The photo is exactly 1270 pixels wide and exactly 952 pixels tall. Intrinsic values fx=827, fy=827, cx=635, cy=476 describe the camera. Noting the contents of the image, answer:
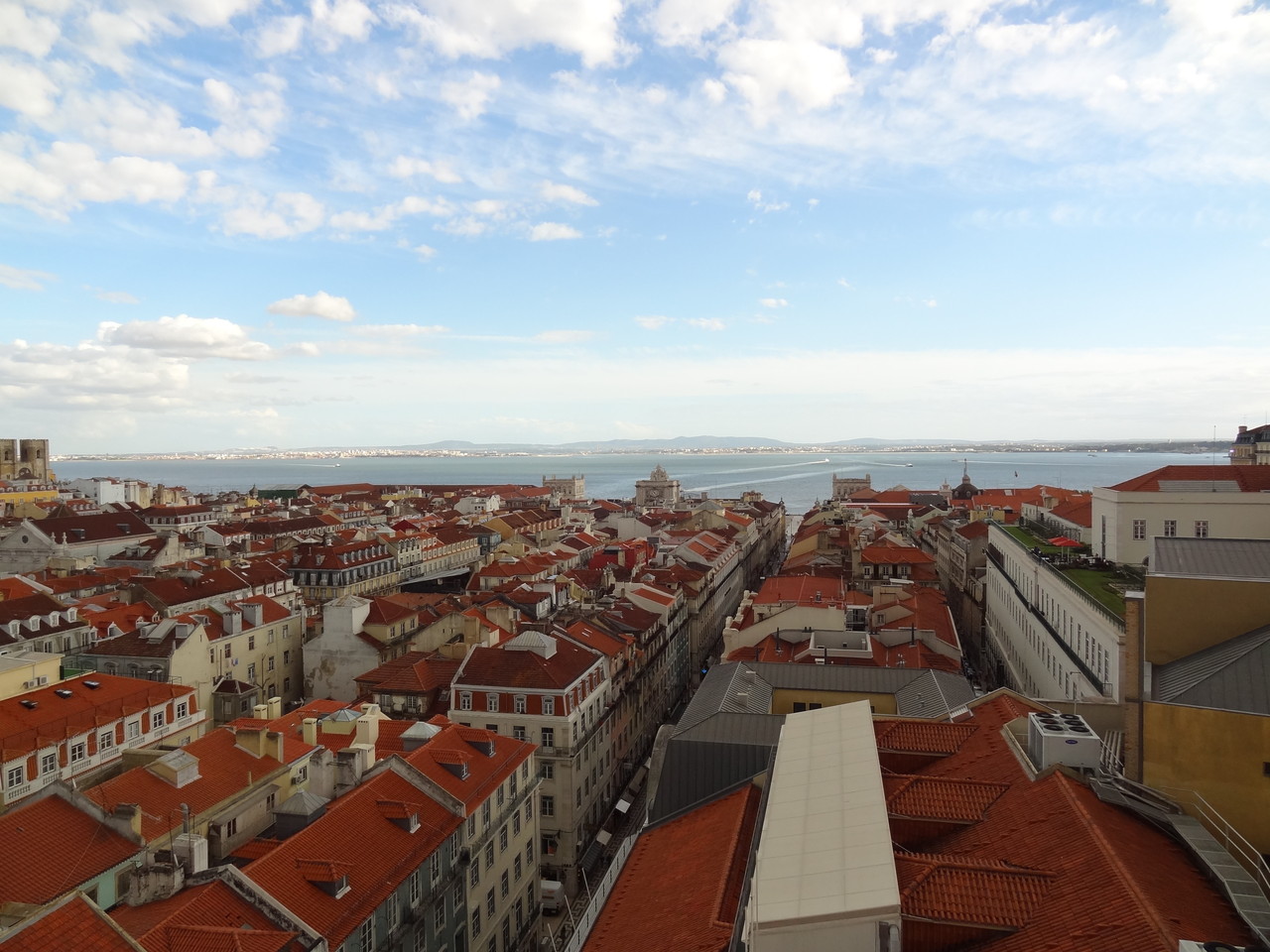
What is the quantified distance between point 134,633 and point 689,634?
33.7 m

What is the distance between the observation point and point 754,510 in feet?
402

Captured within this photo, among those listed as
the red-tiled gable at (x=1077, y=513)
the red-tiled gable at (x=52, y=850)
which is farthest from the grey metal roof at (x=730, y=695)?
the red-tiled gable at (x=1077, y=513)

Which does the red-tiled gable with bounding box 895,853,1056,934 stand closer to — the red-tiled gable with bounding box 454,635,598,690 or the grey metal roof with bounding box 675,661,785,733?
the grey metal roof with bounding box 675,661,785,733

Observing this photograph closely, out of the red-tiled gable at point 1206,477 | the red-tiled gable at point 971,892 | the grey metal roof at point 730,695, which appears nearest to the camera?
the red-tiled gable at point 971,892

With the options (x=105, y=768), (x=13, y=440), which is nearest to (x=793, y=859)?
(x=105, y=768)

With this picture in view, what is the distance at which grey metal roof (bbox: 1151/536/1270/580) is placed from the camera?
18250 mm

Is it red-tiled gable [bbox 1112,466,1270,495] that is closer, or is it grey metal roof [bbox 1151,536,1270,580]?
grey metal roof [bbox 1151,536,1270,580]

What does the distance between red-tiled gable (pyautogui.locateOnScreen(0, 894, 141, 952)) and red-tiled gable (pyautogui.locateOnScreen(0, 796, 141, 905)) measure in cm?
530

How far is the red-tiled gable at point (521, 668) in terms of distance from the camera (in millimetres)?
34844

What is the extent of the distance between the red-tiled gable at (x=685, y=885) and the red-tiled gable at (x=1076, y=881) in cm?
378

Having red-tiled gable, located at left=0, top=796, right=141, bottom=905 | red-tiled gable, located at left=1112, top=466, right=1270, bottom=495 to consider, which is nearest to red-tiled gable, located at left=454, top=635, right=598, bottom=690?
red-tiled gable, located at left=0, top=796, right=141, bottom=905

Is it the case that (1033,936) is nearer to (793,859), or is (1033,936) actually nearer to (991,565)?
(793,859)

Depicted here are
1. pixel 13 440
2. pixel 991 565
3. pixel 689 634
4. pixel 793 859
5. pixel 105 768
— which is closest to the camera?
pixel 793 859

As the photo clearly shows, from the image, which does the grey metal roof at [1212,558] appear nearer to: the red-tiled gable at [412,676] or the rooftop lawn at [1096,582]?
the rooftop lawn at [1096,582]
